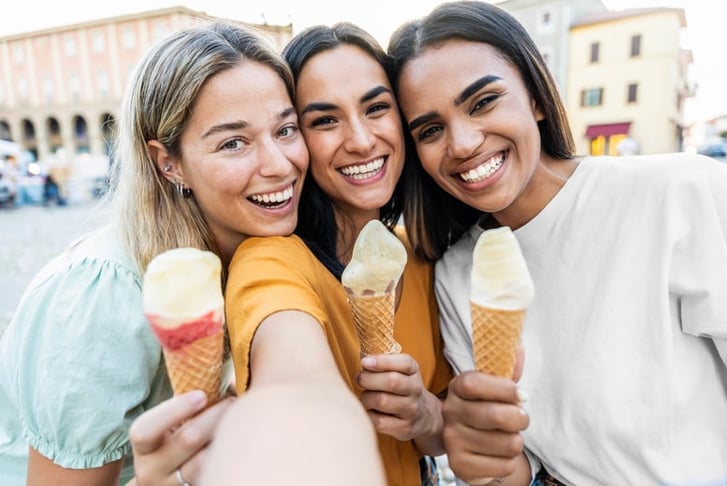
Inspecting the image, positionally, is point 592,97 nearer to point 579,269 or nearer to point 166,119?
point 579,269

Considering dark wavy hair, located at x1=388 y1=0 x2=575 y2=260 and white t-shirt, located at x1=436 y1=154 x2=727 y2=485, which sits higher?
dark wavy hair, located at x1=388 y1=0 x2=575 y2=260

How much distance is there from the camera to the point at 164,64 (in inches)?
73.5

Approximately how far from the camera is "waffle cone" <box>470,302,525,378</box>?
1267 mm

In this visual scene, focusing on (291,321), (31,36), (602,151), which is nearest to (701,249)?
(291,321)

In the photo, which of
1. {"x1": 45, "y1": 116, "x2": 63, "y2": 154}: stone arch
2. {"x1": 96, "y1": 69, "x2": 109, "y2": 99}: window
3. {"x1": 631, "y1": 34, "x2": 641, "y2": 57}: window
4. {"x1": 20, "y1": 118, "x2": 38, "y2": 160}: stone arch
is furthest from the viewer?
{"x1": 20, "y1": 118, "x2": 38, "y2": 160}: stone arch

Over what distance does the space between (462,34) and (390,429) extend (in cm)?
156

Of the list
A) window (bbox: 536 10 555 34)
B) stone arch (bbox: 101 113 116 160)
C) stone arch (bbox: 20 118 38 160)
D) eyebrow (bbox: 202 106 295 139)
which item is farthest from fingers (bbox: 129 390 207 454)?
stone arch (bbox: 20 118 38 160)

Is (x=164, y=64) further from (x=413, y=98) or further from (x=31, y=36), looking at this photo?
(x=31, y=36)

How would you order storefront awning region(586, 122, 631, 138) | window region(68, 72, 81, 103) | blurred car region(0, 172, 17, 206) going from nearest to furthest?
blurred car region(0, 172, 17, 206), storefront awning region(586, 122, 631, 138), window region(68, 72, 81, 103)

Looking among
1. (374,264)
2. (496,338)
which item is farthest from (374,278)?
(496,338)

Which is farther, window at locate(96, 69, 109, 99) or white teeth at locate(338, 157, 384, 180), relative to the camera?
window at locate(96, 69, 109, 99)

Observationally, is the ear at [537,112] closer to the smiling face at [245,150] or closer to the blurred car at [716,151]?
the smiling face at [245,150]

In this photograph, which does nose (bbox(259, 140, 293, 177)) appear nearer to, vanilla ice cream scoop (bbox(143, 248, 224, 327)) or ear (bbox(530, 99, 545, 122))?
vanilla ice cream scoop (bbox(143, 248, 224, 327))

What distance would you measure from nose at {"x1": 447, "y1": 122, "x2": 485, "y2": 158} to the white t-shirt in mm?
459
